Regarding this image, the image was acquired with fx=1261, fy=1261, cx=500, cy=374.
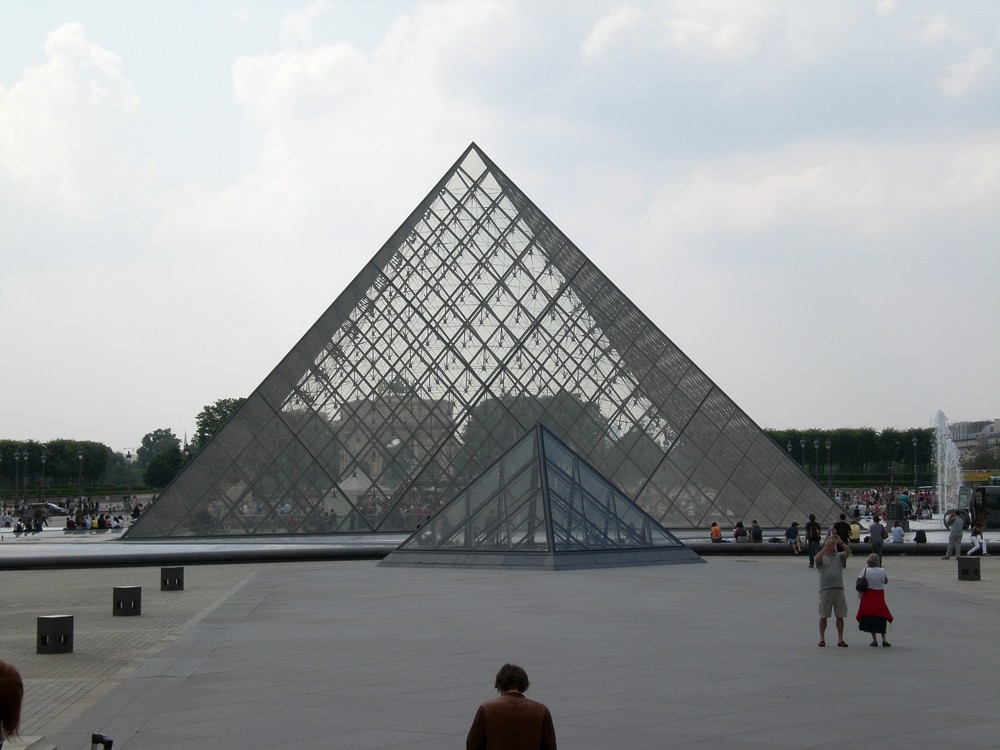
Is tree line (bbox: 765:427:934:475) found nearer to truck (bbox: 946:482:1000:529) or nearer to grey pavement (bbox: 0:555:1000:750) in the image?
truck (bbox: 946:482:1000:529)

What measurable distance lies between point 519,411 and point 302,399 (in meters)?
5.81

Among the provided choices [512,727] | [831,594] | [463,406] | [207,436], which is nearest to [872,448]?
[207,436]

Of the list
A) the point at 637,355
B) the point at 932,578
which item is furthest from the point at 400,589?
the point at 637,355

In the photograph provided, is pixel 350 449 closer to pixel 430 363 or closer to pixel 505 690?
pixel 430 363

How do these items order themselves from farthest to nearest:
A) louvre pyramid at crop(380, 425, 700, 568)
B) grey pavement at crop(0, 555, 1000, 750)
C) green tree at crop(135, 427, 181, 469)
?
green tree at crop(135, 427, 181, 469) → louvre pyramid at crop(380, 425, 700, 568) → grey pavement at crop(0, 555, 1000, 750)

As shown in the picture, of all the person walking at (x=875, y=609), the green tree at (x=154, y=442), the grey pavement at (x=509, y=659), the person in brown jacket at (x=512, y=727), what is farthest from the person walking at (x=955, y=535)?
the green tree at (x=154, y=442)

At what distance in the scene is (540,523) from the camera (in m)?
22.5

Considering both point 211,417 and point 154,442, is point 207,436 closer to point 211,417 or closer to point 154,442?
point 211,417

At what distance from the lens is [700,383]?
33594 millimetres

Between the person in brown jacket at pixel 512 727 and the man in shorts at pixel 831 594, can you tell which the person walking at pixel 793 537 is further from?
the person in brown jacket at pixel 512 727

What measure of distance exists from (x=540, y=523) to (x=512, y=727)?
17.7m

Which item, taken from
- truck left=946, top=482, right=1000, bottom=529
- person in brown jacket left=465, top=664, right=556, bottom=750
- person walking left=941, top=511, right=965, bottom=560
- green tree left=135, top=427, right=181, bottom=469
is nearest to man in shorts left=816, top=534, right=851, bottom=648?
person in brown jacket left=465, top=664, right=556, bottom=750

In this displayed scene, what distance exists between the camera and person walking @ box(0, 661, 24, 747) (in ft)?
13.6

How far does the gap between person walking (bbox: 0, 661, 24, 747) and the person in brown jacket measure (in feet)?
5.46
